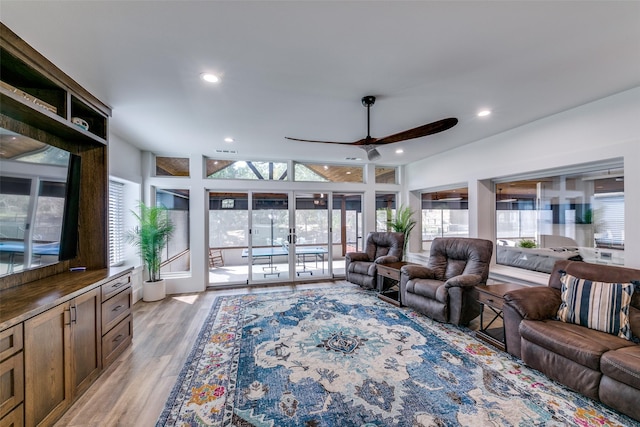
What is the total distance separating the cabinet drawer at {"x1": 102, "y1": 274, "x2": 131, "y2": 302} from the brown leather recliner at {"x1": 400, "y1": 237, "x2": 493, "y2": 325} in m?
3.47

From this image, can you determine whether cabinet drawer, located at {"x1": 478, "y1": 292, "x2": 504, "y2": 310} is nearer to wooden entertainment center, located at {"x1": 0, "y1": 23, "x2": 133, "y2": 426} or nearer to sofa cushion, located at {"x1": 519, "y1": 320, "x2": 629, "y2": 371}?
sofa cushion, located at {"x1": 519, "y1": 320, "x2": 629, "y2": 371}

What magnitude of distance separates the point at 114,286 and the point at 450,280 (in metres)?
3.70

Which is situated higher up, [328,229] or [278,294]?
[328,229]

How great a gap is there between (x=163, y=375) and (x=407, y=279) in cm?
309

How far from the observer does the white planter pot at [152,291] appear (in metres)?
4.38

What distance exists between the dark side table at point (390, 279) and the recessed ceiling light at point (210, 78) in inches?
135

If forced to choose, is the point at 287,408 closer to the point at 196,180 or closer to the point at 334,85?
the point at 334,85

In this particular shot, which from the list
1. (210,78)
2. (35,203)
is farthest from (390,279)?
(35,203)

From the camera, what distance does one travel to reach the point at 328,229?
591 centimetres

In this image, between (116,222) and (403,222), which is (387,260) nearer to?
(403,222)

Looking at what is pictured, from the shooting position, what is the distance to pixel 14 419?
4.80 feet

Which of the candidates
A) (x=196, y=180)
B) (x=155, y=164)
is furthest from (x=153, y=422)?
(x=155, y=164)

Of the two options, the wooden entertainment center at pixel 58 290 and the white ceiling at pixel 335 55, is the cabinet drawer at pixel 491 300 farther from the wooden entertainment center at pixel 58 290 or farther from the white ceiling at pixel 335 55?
the wooden entertainment center at pixel 58 290

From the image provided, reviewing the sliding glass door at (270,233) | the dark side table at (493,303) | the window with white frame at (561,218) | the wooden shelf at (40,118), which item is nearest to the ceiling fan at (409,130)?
the dark side table at (493,303)
